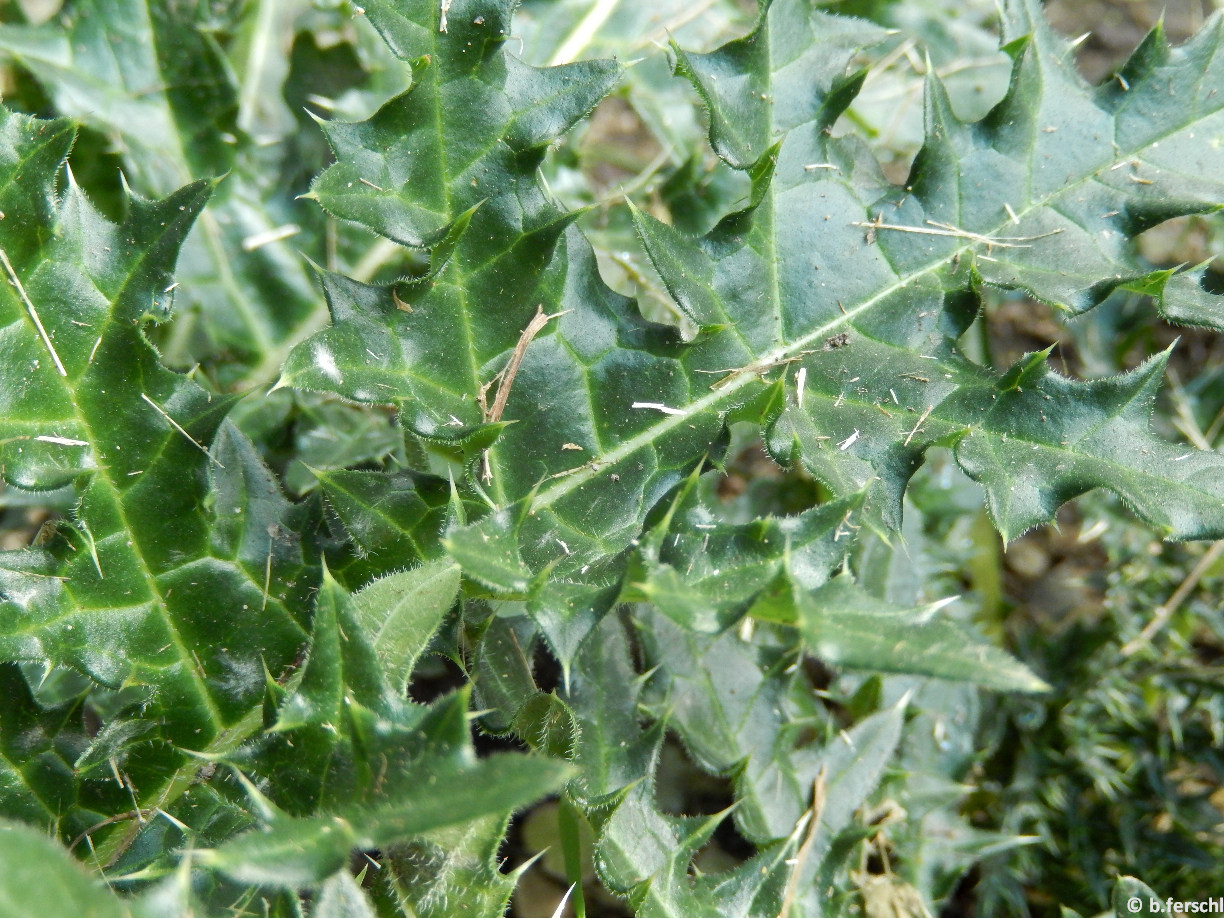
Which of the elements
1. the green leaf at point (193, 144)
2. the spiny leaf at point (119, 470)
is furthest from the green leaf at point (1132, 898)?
the green leaf at point (193, 144)

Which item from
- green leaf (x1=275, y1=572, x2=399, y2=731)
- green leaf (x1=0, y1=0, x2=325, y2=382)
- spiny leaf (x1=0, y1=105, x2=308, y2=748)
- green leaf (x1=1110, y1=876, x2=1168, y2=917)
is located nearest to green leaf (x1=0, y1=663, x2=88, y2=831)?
spiny leaf (x1=0, y1=105, x2=308, y2=748)

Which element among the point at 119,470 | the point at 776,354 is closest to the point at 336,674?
the point at 119,470

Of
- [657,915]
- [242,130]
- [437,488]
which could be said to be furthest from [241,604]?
[242,130]

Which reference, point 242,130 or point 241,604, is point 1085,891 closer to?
point 241,604

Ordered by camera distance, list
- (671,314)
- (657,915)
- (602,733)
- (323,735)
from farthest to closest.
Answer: (671,314) → (602,733) → (657,915) → (323,735)

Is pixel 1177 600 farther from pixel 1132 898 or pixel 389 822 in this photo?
pixel 389 822

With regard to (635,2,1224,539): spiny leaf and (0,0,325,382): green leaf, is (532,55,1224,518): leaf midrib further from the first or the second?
(0,0,325,382): green leaf

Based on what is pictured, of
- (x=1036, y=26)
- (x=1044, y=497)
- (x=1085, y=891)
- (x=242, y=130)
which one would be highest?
(x=242, y=130)
